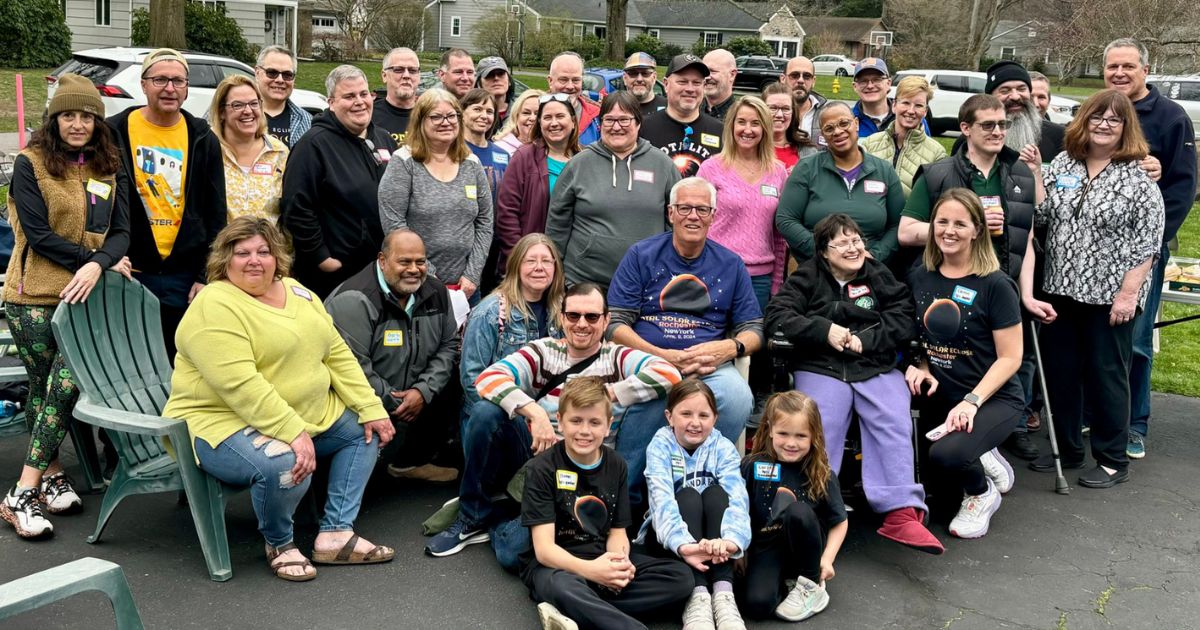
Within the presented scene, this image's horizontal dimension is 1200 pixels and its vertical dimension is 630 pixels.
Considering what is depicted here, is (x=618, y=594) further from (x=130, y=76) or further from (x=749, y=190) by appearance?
(x=130, y=76)

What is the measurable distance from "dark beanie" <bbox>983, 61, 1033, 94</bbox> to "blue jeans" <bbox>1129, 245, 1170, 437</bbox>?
1.32 meters

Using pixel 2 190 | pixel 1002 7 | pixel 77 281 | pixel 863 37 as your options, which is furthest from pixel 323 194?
pixel 863 37

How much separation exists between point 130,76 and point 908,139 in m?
12.3

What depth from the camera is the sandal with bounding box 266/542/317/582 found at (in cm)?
434

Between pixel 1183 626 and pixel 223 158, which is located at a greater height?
pixel 223 158

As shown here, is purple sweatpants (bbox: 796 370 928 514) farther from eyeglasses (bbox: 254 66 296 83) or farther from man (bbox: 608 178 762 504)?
eyeglasses (bbox: 254 66 296 83)

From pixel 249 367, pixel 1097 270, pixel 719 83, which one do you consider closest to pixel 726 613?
pixel 249 367

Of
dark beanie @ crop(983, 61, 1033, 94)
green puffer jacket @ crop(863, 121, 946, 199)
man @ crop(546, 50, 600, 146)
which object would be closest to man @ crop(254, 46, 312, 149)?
man @ crop(546, 50, 600, 146)

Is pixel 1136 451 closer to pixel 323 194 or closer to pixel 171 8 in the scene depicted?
pixel 323 194

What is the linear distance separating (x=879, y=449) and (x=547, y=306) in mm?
1747

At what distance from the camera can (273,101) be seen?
647cm

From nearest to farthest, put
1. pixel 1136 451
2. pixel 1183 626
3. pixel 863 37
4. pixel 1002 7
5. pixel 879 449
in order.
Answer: pixel 1183 626, pixel 879 449, pixel 1136 451, pixel 1002 7, pixel 863 37

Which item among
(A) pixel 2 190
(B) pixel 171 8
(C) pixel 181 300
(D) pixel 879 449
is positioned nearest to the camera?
(D) pixel 879 449

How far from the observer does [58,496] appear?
4.85 metres
